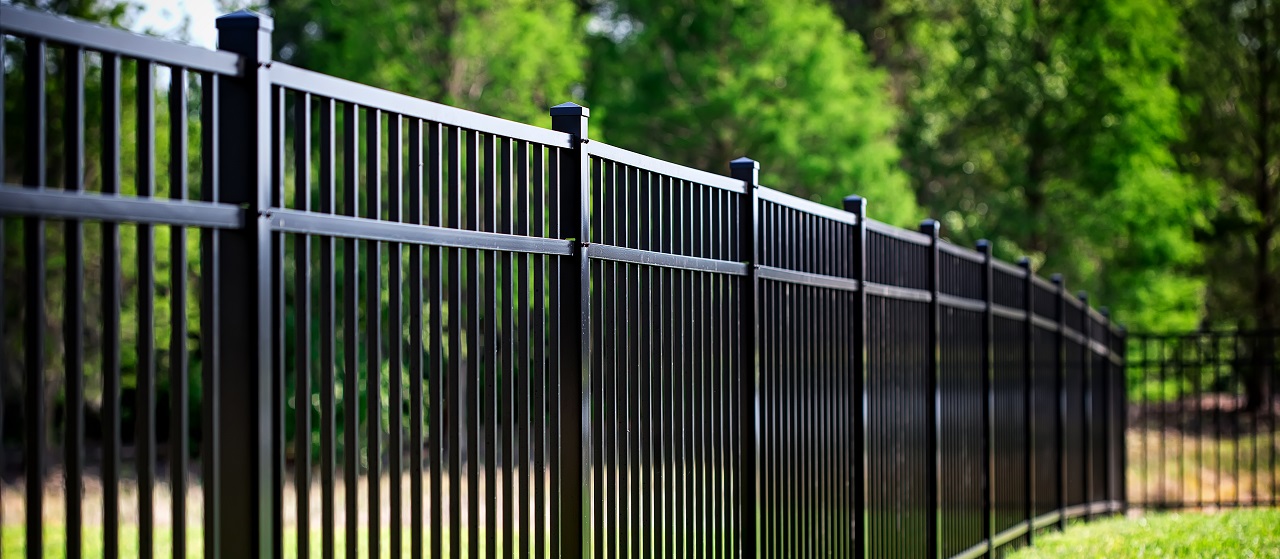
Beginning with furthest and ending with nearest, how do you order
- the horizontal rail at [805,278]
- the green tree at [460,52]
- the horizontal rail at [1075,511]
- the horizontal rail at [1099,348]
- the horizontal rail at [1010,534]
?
1. the green tree at [460,52]
2. the horizontal rail at [1099,348]
3. the horizontal rail at [1075,511]
4. the horizontal rail at [1010,534]
5. the horizontal rail at [805,278]

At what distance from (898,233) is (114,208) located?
17.9ft

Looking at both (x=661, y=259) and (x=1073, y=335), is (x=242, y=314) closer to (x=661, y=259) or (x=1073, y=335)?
(x=661, y=259)

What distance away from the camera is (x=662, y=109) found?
2527 cm

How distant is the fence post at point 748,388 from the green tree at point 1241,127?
84.8ft

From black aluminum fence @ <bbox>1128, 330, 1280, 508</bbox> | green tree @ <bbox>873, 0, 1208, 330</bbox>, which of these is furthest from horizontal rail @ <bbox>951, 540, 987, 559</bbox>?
green tree @ <bbox>873, 0, 1208, 330</bbox>

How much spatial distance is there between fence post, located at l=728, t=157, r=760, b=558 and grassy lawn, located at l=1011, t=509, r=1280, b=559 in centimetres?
395

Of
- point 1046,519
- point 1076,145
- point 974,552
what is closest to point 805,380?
point 974,552

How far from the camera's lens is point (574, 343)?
4.07 meters

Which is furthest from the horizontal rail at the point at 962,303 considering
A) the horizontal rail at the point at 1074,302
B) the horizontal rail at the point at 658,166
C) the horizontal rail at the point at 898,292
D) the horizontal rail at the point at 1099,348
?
the horizontal rail at the point at 1099,348

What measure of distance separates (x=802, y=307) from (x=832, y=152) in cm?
1874

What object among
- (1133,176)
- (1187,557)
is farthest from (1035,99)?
(1187,557)

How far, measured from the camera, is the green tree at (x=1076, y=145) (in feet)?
86.6

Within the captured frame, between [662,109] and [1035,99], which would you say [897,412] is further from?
[1035,99]

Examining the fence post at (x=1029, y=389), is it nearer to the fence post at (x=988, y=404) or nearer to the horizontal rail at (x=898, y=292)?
the fence post at (x=988, y=404)
